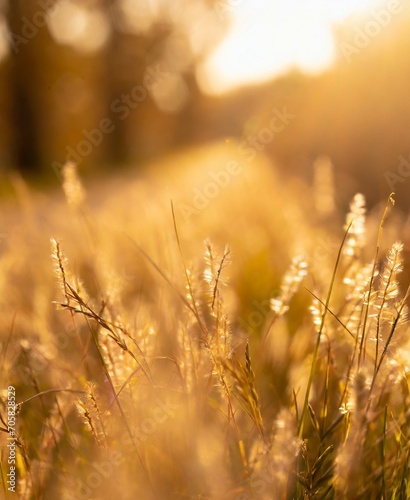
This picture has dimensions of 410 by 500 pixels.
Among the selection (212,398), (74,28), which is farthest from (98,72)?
(212,398)

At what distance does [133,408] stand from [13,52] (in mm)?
19825

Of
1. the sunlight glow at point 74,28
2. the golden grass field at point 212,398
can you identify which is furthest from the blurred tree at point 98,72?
the golden grass field at point 212,398

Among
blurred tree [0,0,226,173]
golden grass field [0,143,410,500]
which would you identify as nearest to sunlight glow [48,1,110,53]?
blurred tree [0,0,226,173]

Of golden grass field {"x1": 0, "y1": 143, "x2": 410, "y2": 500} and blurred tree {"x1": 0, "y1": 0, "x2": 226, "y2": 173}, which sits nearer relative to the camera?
golden grass field {"x1": 0, "y1": 143, "x2": 410, "y2": 500}

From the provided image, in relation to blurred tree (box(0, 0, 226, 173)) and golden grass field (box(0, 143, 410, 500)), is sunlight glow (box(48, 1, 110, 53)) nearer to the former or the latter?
blurred tree (box(0, 0, 226, 173))

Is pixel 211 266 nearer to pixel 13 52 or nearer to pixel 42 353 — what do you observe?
pixel 42 353

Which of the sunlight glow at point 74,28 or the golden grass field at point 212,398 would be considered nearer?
the golden grass field at point 212,398

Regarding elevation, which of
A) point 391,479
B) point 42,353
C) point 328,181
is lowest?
point 391,479

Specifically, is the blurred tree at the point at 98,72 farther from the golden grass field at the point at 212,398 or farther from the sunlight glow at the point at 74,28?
the golden grass field at the point at 212,398

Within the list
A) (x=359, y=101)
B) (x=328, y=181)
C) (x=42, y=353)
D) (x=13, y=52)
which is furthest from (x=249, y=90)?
(x=42, y=353)

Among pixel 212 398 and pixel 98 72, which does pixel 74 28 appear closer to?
pixel 98 72

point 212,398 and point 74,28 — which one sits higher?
point 74,28

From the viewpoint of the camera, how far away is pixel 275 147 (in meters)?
7.47

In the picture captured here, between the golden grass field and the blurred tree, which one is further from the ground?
the blurred tree
